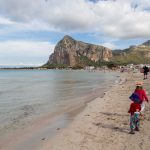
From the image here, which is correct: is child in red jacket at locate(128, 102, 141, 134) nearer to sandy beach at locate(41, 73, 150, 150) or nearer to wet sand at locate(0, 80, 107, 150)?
sandy beach at locate(41, 73, 150, 150)

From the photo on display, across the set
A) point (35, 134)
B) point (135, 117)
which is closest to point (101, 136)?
point (135, 117)

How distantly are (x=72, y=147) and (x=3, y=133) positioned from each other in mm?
4695

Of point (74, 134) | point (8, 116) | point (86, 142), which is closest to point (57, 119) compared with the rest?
point (8, 116)

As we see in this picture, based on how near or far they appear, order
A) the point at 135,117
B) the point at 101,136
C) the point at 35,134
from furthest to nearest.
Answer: the point at 35,134 < the point at 135,117 < the point at 101,136

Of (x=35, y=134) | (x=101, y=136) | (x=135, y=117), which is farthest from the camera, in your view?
(x=35, y=134)

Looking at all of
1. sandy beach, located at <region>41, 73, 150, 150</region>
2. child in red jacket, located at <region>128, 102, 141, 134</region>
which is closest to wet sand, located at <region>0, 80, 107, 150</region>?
sandy beach, located at <region>41, 73, 150, 150</region>

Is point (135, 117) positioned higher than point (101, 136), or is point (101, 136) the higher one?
point (135, 117)

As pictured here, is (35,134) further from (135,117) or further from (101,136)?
(135,117)

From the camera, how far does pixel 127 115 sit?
15945 millimetres

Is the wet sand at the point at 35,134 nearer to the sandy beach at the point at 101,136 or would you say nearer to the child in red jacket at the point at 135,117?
the sandy beach at the point at 101,136

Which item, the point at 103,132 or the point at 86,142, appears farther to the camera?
the point at 103,132

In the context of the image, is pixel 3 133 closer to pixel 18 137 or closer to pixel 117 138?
pixel 18 137

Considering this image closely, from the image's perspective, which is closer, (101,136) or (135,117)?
(101,136)

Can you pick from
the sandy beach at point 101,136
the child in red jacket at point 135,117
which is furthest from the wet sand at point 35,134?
the child in red jacket at point 135,117
